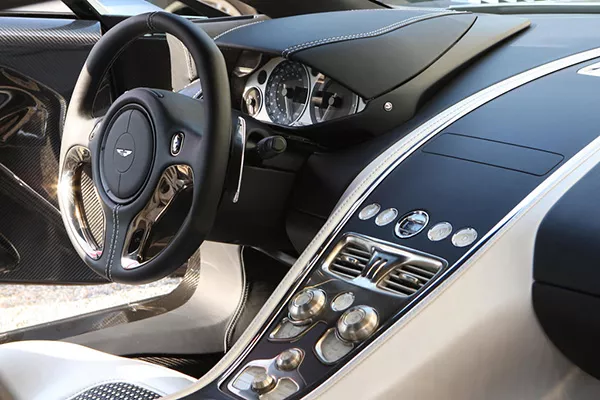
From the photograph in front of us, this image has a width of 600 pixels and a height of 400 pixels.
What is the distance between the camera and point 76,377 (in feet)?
4.14

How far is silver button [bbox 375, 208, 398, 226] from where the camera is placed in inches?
48.1

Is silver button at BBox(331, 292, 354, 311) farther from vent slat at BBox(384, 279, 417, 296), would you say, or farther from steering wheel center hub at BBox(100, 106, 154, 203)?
steering wheel center hub at BBox(100, 106, 154, 203)

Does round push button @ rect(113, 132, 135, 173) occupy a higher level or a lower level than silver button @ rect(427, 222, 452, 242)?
higher

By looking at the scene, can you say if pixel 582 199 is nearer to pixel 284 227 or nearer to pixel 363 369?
pixel 363 369

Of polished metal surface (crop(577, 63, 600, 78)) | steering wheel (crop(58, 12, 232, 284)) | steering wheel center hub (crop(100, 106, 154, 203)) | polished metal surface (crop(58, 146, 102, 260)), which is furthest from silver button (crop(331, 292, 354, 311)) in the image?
polished metal surface (crop(577, 63, 600, 78))

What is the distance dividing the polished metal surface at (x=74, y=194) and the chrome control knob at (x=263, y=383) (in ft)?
1.47

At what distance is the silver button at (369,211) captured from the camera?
1.26 metres

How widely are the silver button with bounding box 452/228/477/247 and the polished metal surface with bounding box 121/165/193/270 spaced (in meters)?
0.44

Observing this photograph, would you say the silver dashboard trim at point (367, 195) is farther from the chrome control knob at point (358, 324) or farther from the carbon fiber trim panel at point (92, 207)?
the carbon fiber trim panel at point (92, 207)

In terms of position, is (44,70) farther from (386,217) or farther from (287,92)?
(386,217)

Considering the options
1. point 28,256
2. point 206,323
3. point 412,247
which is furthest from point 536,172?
point 28,256

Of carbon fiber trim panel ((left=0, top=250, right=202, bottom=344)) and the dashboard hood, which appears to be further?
carbon fiber trim panel ((left=0, top=250, right=202, bottom=344))

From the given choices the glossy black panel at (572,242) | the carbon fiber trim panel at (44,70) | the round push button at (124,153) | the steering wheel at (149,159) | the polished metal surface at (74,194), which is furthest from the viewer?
the carbon fiber trim panel at (44,70)

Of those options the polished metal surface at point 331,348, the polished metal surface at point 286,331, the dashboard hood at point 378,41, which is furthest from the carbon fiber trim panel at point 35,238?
the polished metal surface at point 331,348
